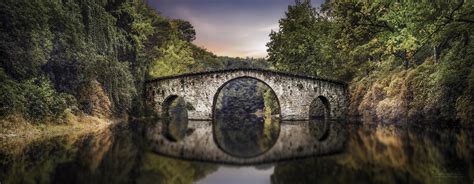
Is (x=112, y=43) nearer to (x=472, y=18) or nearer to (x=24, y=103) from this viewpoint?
(x=24, y=103)

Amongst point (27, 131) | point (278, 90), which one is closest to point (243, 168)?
point (27, 131)

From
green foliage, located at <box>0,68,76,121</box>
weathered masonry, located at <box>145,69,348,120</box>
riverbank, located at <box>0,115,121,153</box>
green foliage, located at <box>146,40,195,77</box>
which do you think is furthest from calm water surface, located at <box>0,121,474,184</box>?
green foliage, located at <box>146,40,195,77</box>

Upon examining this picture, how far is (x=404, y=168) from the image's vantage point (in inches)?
234

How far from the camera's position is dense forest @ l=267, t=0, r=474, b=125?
48.8 feet

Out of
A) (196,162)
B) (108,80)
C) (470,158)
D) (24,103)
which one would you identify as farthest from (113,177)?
(108,80)

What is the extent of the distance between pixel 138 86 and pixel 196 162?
85.2ft

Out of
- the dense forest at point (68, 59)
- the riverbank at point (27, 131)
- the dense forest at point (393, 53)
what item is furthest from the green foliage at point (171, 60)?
the riverbank at point (27, 131)

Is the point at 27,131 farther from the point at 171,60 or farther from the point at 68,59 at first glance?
the point at 171,60

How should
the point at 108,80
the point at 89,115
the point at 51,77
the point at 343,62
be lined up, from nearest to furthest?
the point at 51,77, the point at 89,115, the point at 108,80, the point at 343,62

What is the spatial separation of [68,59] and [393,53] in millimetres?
18888

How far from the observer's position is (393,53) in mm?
23438

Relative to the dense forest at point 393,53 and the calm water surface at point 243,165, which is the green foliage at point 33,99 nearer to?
the calm water surface at point 243,165

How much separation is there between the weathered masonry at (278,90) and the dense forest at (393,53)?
1.65 metres

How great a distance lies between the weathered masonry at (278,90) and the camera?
31766 millimetres
